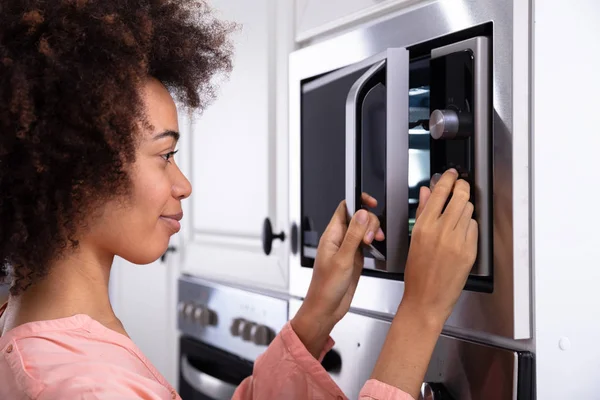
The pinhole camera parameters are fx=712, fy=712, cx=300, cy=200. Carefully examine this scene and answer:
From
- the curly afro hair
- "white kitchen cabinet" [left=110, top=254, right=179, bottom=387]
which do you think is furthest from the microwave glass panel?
"white kitchen cabinet" [left=110, top=254, right=179, bottom=387]

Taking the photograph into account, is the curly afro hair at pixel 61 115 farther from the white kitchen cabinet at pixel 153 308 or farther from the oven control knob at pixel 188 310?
the white kitchen cabinet at pixel 153 308

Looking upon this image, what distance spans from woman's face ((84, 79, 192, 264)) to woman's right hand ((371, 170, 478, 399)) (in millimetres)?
301

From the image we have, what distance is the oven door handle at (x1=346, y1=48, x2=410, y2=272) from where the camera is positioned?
0.85 meters

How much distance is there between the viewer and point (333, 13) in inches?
48.9

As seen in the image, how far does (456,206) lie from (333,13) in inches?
22.1

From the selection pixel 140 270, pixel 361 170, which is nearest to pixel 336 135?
pixel 361 170

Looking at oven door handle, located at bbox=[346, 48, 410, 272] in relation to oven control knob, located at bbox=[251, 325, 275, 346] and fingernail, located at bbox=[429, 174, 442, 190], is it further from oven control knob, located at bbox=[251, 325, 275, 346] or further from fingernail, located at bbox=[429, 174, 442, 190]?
oven control knob, located at bbox=[251, 325, 275, 346]

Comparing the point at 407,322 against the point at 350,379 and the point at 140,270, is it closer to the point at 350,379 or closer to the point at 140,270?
the point at 350,379

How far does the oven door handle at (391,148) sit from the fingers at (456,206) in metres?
0.08

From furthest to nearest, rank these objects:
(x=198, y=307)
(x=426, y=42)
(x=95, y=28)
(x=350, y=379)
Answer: (x=198, y=307)
(x=350, y=379)
(x=426, y=42)
(x=95, y=28)

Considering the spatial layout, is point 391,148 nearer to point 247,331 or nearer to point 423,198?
point 423,198

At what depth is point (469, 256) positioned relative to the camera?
2.64ft

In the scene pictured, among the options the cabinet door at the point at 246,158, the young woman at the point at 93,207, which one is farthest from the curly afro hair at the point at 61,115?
the cabinet door at the point at 246,158

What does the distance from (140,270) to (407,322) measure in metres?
1.46
